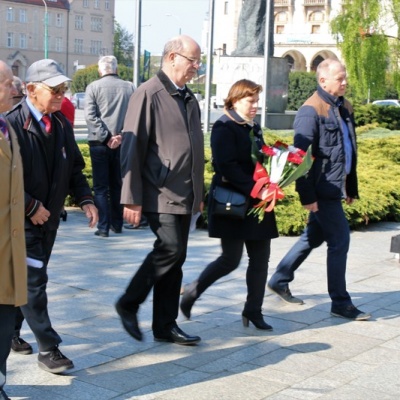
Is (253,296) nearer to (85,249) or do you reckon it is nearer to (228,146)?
(228,146)

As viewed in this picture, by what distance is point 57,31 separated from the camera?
114125 millimetres

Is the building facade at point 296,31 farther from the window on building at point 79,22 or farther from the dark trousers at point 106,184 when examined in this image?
the dark trousers at point 106,184

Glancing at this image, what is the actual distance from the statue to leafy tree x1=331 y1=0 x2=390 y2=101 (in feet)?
11.7

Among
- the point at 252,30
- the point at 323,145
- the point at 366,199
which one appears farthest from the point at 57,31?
the point at 323,145

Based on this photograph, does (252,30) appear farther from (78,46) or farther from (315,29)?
(78,46)

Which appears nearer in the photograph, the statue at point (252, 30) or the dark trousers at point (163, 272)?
the dark trousers at point (163, 272)

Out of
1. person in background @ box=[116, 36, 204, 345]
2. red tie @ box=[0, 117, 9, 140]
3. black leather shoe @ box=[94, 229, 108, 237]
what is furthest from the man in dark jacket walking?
black leather shoe @ box=[94, 229, 108, 237]

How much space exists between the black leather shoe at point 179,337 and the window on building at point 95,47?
116486 mm

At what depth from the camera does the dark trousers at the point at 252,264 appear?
20.4 feet

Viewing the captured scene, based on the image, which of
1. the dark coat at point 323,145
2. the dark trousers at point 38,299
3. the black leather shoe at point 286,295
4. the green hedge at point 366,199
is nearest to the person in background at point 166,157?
the dark trousers at point 38,299

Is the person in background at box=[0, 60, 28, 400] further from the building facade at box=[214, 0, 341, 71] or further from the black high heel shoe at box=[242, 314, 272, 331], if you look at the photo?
the building facade at box=[214, 0, 341, 71]

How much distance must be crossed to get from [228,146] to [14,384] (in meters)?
2.07

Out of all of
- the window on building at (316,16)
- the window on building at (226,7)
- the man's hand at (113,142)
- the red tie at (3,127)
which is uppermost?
the window on building at (226,7)

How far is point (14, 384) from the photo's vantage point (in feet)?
16.3
